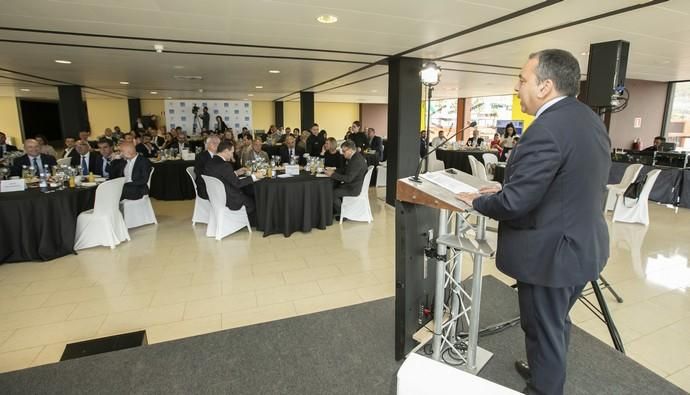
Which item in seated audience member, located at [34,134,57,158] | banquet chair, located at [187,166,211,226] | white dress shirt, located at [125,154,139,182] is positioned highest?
seated audience member, located at [34,134,57,158]

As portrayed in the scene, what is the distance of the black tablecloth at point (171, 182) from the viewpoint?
23.4ft

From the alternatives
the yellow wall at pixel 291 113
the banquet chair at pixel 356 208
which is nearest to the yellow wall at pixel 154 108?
the yellow wall at pixel 291 113

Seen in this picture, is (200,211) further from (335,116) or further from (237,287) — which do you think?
(335,116)

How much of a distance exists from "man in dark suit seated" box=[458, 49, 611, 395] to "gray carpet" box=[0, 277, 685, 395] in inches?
30.1

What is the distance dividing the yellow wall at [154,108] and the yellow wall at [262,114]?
14.1 feet

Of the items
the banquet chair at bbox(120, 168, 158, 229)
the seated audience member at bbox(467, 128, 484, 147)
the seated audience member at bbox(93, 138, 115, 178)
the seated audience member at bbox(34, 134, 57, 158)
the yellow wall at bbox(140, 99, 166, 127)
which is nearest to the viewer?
the banquet chair at bbox(120, 168, 158, 229)

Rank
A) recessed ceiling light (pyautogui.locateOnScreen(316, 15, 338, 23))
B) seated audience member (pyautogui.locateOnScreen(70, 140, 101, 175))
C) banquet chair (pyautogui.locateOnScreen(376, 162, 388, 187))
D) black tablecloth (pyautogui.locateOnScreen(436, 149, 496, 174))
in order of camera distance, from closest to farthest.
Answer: recessed ceiling light (pyautogui.locateOnScreen(316, 15, 338, 23)) < seated audience member (pyautogui.locateOnScreen(70, 140, 101, 175)) < banquet chair (pyautogui.locateOnScreen(376, 162, 388, 187)) < black tablecloth (pyautogui.locateOnScreen(436, 149, 496, 174))

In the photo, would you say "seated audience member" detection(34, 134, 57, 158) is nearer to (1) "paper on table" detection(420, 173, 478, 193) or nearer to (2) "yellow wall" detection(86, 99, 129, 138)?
(1) "paper on table" detection(420, 173, 478, 193)

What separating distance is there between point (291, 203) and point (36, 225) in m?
2.85

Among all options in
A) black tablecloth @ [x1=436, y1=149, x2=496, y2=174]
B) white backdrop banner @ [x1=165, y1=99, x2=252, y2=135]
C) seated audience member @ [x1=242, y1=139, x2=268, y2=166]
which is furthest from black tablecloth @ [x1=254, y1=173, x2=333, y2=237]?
white backdrop banner @ [x1=165, y1=99, x2=252, y2=135]

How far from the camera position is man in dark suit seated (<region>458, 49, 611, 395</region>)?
1349mm

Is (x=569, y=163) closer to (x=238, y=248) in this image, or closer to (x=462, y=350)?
(x=462, y=350)

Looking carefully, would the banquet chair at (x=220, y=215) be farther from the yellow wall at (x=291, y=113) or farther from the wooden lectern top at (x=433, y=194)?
the yellow wall at (x=291, y=113)

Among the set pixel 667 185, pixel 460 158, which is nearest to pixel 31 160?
pixel 460 158
